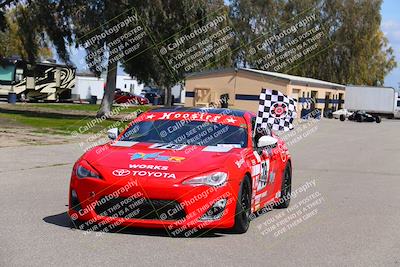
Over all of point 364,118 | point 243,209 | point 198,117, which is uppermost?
point 198,117

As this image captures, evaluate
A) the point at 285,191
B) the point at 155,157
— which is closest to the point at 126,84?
the point at 285,191

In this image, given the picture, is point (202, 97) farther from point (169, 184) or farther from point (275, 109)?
point (169, 184)

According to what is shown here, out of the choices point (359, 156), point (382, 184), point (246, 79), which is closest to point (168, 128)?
point (382, 184)

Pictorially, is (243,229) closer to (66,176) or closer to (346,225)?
(346,225)

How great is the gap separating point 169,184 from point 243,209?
1.05 meters

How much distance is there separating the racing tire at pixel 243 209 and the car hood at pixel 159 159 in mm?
390

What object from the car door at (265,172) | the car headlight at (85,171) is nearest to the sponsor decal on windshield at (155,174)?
the car headlight at (85,171)

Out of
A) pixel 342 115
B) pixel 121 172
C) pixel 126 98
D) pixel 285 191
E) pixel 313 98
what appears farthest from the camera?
pixel 126 98

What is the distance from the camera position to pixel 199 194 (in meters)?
6.62

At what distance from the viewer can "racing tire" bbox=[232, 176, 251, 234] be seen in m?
7.00

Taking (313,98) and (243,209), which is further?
(313,98)

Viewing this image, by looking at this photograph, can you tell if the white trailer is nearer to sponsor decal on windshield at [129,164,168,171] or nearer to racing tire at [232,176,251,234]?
racing tire at [232,176,251,234]

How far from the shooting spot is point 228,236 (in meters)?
7.02

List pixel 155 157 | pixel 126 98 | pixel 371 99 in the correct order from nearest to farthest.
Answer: pixel 155 157, pixel 126 98, pixel 371 99
